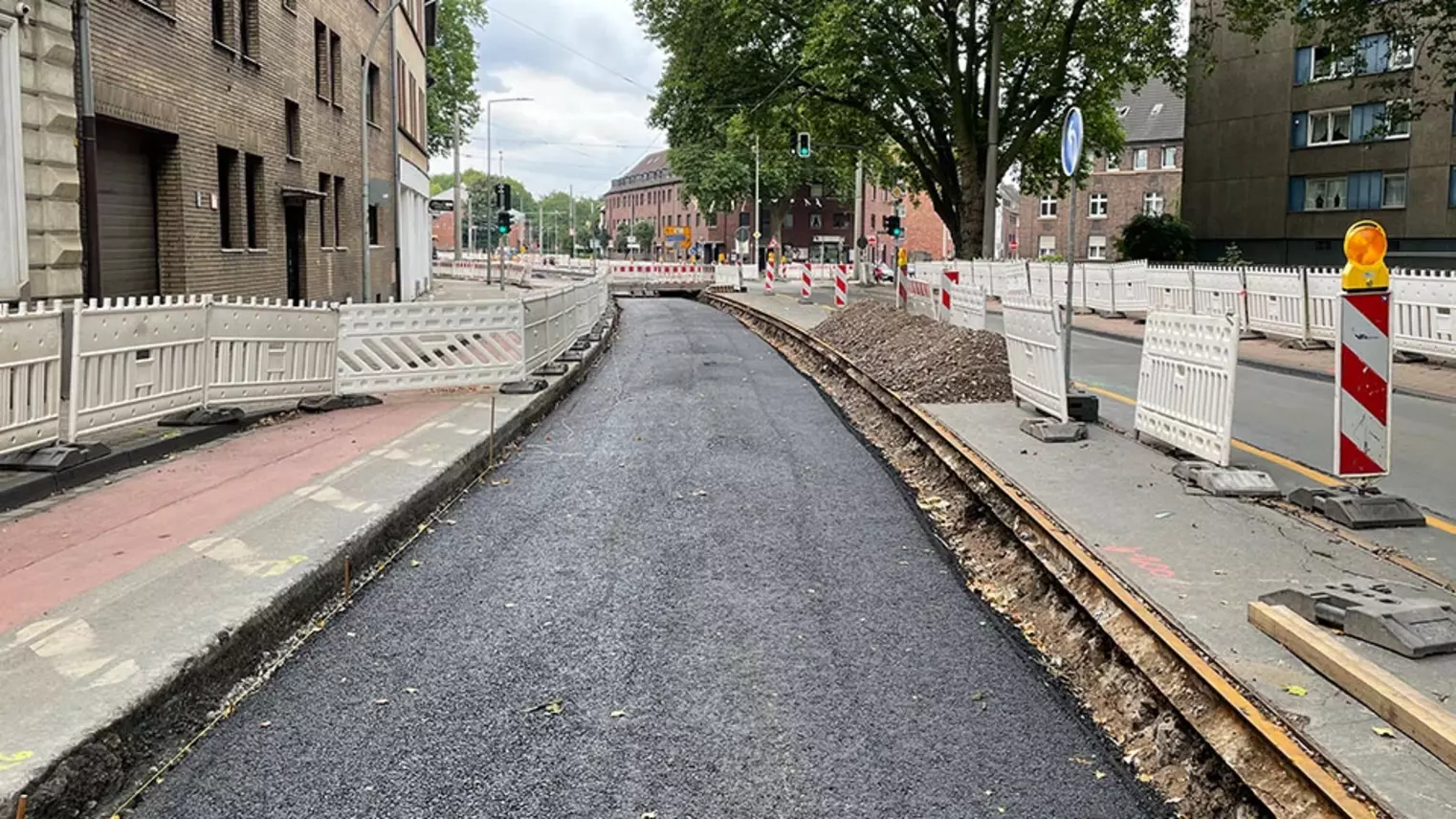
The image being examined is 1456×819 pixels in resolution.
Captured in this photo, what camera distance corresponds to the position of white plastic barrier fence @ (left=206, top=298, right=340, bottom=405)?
1083 cm

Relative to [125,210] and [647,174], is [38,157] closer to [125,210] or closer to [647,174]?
[125,210]

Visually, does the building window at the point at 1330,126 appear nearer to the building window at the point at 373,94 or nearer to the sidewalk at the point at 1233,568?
the building window at the point at 373,94

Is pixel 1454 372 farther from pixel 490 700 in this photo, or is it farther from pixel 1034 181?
pixel 1034 181

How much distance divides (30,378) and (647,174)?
14426cm

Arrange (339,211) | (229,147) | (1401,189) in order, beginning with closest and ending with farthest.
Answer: (229,147)
(339,211)
(1401,189)

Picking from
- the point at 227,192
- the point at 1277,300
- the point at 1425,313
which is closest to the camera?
the point at 1425,313

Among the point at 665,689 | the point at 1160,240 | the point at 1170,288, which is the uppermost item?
Answer: the point at 1160,240

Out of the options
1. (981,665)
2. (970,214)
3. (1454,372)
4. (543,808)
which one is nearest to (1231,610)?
(981,665)

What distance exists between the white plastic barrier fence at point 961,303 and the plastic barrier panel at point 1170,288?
748 cm

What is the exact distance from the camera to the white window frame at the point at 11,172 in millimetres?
11734

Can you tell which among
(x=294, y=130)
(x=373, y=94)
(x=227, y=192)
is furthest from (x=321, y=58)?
(x=227, y=192)

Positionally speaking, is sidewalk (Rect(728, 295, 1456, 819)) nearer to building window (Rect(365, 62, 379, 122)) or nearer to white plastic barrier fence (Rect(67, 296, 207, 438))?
white plastic barrier fence (Rect(67, 296, 207, 438))

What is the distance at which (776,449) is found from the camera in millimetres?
10531

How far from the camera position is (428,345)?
13.4m
